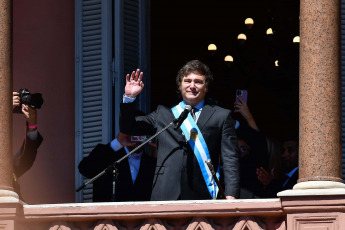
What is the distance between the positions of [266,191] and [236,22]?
7.47m

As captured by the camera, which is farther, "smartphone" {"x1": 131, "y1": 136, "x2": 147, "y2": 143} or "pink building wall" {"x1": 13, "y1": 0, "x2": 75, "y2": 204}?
"pink building wall" {"x1": 13, "y1": 0, "x2": 75, "y2": 204}

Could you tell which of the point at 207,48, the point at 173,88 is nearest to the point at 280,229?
the point at 173,88

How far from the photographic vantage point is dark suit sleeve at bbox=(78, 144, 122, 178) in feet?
48.1

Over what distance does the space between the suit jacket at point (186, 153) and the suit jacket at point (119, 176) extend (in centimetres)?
86

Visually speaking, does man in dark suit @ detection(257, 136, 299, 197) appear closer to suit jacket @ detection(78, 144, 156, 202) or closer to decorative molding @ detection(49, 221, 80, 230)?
suit jacket @ detection(78, 144, 156, 202)

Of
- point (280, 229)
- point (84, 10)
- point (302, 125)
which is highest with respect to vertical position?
point (84, 10)

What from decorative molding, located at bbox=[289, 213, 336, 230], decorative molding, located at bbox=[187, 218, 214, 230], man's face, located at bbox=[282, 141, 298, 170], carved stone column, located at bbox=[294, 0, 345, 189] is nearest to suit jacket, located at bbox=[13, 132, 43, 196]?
decorative molding, located at bbox=[187, 218, 214, 230]

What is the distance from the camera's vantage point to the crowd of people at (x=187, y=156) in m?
13.5

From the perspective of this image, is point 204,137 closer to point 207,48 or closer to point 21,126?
point 21,126

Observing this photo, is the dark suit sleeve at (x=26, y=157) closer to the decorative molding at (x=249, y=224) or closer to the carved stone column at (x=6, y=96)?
the carved stone column at (x=6, y=96)

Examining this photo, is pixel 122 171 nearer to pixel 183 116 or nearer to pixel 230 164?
pixel 183 116

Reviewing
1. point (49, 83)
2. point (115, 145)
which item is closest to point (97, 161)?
point (115, 145)

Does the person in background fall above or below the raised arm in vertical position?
below

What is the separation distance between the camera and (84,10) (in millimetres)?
16375
